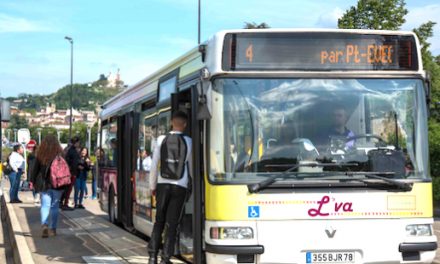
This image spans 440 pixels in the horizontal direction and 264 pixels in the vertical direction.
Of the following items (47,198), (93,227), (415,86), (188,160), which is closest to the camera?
(415,86)

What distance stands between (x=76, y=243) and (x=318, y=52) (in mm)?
5567

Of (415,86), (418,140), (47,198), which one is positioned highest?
(415,86)

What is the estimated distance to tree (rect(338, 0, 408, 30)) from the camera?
82.4ft

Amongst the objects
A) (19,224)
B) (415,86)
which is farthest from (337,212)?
(19,224)

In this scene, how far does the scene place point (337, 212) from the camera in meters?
6.45

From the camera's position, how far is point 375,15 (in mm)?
25188

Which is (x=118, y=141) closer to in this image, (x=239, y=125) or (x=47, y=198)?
(x=47, y=198)

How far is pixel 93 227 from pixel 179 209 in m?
5.68

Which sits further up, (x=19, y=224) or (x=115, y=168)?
(x=115, y=168)

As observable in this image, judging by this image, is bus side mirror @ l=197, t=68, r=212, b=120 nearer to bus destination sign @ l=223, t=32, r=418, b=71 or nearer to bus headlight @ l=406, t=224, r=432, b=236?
bus destination sign @ l=223, t=32, r=418, b=71

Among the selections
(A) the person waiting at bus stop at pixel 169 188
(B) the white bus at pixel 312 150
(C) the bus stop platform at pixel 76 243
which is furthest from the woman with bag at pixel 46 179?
(B) the white bus at pixel 312 150

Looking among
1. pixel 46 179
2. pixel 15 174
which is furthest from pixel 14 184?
pixel 46 179

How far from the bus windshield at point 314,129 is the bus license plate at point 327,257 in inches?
29.7

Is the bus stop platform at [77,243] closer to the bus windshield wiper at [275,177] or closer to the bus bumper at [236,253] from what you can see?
the bus bumper at [236,253]
